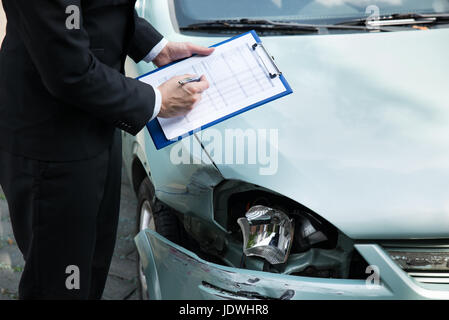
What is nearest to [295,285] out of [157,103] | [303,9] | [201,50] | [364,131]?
[364,131]

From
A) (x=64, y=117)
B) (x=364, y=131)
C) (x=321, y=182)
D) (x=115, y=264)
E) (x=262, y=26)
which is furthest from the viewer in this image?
(x=115, y=264)

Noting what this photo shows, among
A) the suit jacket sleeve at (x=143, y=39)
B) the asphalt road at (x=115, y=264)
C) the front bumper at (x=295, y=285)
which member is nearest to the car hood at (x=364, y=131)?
the front bumper at (x=295, y=285)

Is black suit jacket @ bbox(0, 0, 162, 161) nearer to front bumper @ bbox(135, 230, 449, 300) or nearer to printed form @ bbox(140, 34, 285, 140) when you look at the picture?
printed form @ bbox(140, 34, 285, 140)

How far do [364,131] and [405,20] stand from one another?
2.28 feet

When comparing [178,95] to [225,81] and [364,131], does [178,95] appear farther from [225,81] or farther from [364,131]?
[364,131]

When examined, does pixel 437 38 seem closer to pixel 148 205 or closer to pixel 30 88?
pixel 148 205

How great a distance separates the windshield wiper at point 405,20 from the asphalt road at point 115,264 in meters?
1.57

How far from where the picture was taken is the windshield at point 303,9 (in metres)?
2.15

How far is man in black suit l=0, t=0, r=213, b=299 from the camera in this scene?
4.05ft

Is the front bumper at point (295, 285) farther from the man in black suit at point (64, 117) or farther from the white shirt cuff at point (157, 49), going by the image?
the white shirt cuff at point (157, 49)

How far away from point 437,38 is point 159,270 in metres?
1.38

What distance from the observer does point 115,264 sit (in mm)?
2701

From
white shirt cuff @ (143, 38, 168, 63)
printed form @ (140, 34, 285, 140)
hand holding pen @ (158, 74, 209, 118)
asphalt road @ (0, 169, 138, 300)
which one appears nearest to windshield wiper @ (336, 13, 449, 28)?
printed form @ (140, 34, 285, 140)

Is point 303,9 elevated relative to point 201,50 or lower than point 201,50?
elevated
